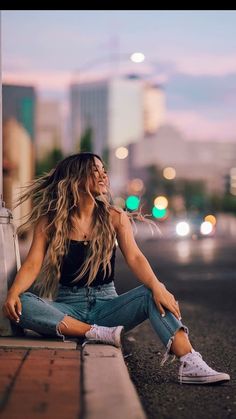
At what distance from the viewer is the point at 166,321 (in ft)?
16.8

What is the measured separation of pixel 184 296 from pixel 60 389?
7841mm

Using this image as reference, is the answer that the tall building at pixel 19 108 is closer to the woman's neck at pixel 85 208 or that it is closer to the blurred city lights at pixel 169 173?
the blurred city lights at pixel 169 173

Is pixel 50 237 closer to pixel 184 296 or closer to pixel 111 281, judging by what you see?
pixel 111 281

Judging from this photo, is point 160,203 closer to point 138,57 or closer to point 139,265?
point 138,57

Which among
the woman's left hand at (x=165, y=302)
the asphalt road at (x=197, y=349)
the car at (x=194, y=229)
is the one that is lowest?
the car at (x=194, y=229)

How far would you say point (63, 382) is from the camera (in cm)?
436

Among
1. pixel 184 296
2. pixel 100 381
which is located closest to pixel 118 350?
pixel 100 381

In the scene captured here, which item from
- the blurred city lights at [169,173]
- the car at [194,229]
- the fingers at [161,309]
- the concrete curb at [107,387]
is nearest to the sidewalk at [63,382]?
the concrete curb at [107,387]

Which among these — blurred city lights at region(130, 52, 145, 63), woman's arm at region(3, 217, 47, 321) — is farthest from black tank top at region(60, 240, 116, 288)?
blurred city lights at region(130, 52, 145, 63)

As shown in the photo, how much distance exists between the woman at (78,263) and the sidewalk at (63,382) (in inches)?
6.5

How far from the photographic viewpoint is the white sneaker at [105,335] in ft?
17.7

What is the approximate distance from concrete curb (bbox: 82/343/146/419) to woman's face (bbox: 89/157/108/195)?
0.98 m

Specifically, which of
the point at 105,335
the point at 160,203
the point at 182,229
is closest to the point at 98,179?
the point at 105,335

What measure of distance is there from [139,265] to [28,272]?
2.25ft
